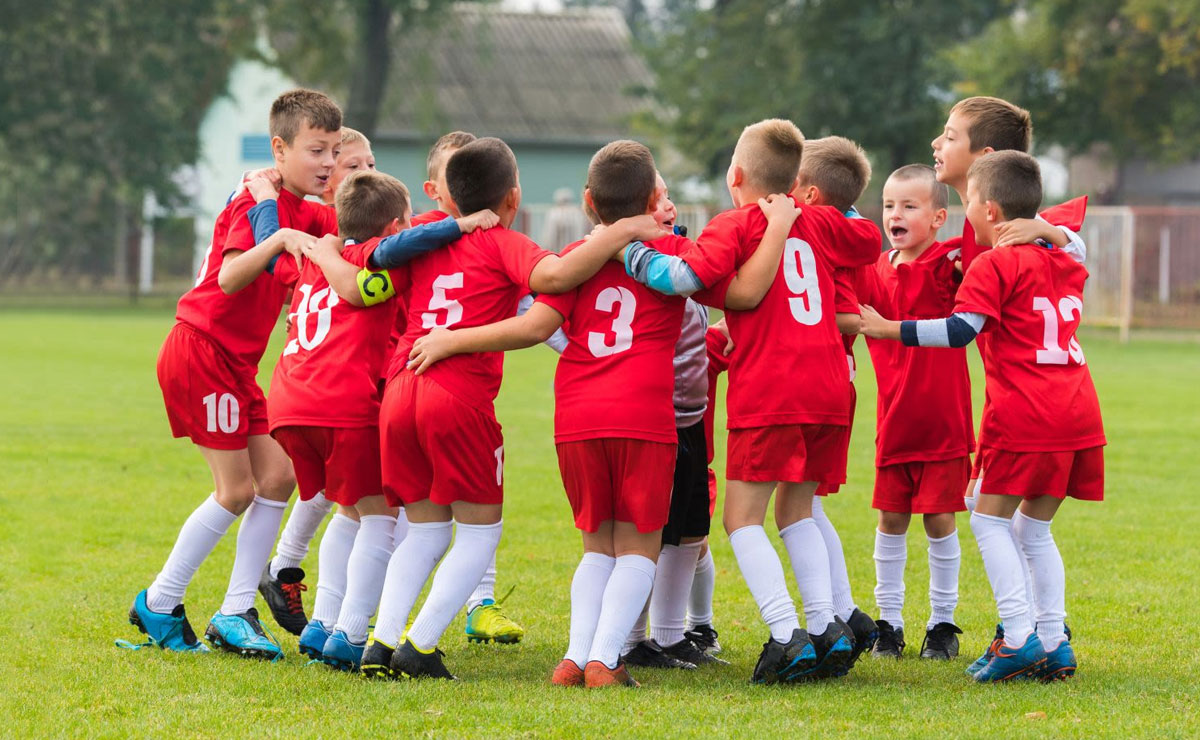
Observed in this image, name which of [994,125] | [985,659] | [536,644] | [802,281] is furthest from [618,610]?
[994,125]

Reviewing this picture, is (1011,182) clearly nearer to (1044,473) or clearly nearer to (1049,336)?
(1049,336)

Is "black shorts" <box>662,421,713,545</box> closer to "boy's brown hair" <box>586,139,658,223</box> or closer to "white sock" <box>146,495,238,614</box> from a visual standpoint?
"boy's brown hair" <box>586,139,658,223</box>

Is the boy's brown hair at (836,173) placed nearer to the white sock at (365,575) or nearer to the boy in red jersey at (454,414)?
the boy in red jersey at (454,414)

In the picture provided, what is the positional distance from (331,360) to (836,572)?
2018 mm

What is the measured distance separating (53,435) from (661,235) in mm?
8960

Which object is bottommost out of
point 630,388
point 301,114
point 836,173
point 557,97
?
point 630,388

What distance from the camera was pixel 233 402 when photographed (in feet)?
18.3

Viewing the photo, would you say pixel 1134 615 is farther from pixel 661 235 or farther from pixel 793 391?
pixel 661 235

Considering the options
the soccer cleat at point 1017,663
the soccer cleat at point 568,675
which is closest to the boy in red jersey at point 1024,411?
the soccer cleat at point 1017,663

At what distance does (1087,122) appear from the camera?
3469 centimetres

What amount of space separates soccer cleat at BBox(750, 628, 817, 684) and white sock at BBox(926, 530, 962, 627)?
0.93 metres

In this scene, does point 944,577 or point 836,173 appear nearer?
point 836,173

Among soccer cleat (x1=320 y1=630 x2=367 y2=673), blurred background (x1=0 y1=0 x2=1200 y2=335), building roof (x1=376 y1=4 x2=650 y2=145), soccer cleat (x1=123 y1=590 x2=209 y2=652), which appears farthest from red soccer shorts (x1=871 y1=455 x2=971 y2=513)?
building roof (x1=376 y1=4 x2=650 y2=145)

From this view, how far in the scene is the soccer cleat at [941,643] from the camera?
18.3 ft
